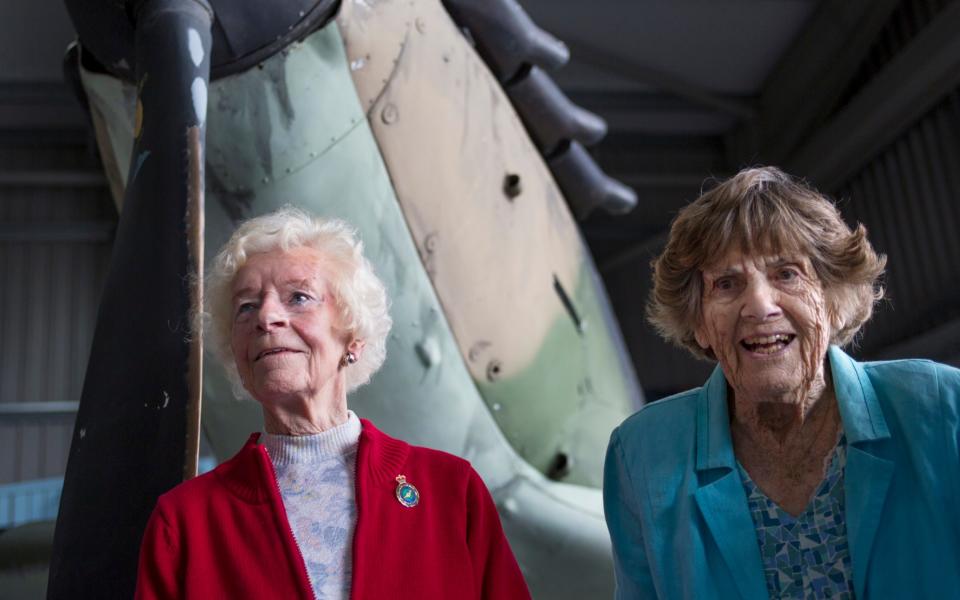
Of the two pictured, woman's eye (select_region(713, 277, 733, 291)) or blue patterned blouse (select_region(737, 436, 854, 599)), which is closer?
blue patterned blouse (select_region(737, 436, 854, 599))

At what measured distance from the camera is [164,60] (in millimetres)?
2189

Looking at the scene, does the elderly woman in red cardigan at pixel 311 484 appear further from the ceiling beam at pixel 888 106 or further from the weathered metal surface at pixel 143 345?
the ceiling beam at pixel 888 106

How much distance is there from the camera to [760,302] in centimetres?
148

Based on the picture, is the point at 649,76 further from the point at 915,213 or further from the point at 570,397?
the point at 570,397

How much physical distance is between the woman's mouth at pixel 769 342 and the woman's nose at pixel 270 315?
687 mm

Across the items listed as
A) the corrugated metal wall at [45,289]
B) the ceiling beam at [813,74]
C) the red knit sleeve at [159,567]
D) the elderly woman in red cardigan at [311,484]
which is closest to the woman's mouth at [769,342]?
the elderly woman in red cardigan at [311,484]

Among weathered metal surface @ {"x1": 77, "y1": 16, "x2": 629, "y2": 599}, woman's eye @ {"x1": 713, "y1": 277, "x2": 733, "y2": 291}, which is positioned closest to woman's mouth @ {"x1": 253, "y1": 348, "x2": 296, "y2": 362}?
woman's eye @ {"x1": 713, "y1": 277, "x2": 733, "y2": 291}

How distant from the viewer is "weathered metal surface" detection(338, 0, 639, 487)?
2.66 m

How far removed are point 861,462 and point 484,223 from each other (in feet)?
5.14

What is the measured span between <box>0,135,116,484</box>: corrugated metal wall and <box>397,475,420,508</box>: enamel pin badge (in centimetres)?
1067

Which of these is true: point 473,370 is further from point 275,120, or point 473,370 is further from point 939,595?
point 939,595

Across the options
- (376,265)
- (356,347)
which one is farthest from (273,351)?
(376,265)

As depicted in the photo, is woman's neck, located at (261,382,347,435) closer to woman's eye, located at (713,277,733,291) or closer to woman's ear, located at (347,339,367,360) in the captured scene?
woman's ear, located at (347,339,367,360)

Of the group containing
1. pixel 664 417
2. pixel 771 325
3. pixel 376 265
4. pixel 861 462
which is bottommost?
pixel 861 462
